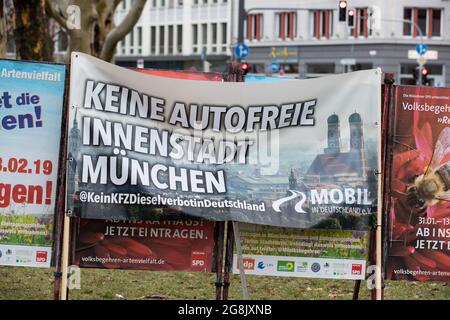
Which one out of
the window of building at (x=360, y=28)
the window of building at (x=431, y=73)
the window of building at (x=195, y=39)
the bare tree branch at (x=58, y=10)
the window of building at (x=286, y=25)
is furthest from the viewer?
the window of building at (x=195, y=39)

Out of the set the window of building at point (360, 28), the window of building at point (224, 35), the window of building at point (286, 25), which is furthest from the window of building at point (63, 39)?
the window of building at point (360, 28)

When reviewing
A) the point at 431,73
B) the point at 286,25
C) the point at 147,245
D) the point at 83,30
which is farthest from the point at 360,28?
the point at 147,245

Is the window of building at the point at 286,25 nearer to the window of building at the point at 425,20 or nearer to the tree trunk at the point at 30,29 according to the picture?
the window of building at the point at 425,20

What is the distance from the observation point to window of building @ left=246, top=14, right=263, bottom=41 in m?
80.6

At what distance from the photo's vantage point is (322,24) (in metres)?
76.2

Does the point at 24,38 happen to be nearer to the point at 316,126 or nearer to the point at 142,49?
the point at 316,126

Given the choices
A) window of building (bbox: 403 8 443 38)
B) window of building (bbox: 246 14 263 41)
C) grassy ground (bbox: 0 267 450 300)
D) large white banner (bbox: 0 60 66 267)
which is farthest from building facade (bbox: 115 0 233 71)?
large white banner (bbox: 0 60 66 267)

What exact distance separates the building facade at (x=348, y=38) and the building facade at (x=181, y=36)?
11.7 feet

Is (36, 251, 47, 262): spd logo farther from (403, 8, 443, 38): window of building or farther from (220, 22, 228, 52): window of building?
(220, 22, 228, 52): window of building

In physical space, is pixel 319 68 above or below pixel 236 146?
above

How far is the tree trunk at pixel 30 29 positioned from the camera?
19.9 metres

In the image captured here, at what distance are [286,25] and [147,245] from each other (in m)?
71.3

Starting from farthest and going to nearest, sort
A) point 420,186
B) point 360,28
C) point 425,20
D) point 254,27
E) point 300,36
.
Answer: point 254,27
point 300,36
point 425,20
point 360,28
point 420,186

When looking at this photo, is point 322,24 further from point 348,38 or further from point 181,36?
point 181,36
